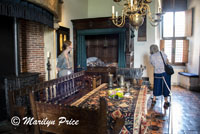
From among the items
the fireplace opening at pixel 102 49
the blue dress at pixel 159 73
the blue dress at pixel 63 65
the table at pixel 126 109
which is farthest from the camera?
the fireplace opening at pixel 102 49

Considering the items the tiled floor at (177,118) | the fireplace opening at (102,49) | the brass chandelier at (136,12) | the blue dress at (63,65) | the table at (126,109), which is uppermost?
the brass chandelier at (136,12)

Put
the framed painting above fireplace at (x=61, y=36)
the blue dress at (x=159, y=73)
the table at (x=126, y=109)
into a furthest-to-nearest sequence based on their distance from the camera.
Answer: the framed painting above fireplace at (x=61, y=36), the blue dress at (x=159, y=73), the table at (x=126, y=109)

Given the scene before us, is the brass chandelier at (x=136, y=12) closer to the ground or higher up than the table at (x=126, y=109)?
higher up

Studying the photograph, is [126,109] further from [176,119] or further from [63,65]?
[176,119]

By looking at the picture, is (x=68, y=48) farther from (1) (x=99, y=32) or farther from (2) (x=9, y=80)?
(1) (x=99, y=32)

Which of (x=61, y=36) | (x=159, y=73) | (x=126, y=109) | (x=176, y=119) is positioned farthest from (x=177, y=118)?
(x=61, y=36)

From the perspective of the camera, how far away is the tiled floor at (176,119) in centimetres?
314

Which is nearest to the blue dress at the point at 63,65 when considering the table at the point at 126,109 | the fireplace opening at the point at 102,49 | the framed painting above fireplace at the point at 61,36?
the table at the point at 126,109

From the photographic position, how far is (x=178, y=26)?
811cm

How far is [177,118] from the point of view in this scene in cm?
380

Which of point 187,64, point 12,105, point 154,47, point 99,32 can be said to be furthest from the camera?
point 187,64

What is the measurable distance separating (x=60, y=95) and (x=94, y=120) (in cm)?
177

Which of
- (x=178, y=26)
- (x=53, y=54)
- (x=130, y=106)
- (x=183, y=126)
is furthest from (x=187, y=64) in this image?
(x=130, y=106)

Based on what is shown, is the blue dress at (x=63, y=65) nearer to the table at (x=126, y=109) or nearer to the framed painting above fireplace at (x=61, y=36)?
the table at (x=126, y=109)
